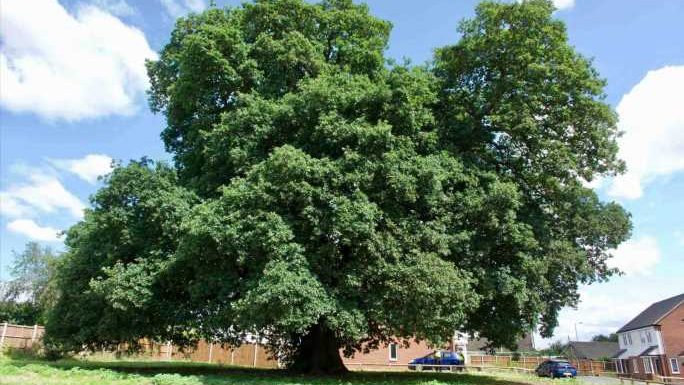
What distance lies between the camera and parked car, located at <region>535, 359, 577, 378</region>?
39897 mm

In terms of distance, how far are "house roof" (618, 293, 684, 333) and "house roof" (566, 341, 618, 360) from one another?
66.5 feet

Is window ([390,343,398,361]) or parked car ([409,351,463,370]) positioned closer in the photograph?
parked car ([409,351,463,370])

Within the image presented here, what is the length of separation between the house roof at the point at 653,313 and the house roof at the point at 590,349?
20262 millimetres

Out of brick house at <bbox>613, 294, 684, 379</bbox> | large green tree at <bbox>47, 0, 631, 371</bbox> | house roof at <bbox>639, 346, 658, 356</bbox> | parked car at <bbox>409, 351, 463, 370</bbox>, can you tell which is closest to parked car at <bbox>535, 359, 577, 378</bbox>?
parked car at <bbox>409, 351, 463, 370</bbox>

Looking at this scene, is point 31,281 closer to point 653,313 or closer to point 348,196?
point 348,196

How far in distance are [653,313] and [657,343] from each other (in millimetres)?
4699

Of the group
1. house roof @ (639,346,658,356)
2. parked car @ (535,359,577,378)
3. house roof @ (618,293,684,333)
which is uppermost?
house roof @ (618,293,684,333)

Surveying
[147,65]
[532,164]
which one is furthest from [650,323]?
[147,65]

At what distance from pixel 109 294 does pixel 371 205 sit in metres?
10.0

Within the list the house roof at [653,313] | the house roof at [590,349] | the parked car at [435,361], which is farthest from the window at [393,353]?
the house roof at [590,349]

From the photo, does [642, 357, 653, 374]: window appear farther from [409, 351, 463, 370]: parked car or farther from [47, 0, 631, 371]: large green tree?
[47, 0, 631, 371]: large green tree

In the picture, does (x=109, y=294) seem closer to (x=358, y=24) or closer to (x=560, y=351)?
(x=358, y=24)

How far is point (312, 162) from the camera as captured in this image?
17109 mm

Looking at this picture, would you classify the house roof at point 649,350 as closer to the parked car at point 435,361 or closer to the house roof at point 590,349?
the parked car at point 435,361
